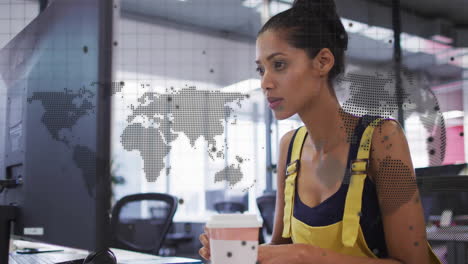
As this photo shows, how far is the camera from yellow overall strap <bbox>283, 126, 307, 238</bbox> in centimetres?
100

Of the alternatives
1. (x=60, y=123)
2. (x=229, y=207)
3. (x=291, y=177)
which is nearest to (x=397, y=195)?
(x=291, y=177)

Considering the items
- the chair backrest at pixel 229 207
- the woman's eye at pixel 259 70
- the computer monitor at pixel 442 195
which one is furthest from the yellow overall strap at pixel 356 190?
the chair backrest at pixel 229 207

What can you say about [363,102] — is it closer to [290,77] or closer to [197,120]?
[290,77]

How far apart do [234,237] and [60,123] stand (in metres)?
0.52

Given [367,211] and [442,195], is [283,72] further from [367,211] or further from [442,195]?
[442,195]

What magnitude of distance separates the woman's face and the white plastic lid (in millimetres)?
288

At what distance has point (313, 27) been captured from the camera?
80 cm

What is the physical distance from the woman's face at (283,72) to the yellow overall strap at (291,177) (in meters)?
0.24

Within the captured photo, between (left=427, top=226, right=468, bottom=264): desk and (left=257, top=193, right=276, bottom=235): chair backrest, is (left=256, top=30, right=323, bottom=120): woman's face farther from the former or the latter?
(left=257, top=193, right=276, bottom=235): chair backrest

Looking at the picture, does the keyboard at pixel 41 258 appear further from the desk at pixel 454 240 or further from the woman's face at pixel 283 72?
the desk at pixel 454 240

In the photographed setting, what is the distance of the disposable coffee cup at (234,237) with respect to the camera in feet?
1.74

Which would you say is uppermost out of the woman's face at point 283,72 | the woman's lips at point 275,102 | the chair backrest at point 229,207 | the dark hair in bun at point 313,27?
the dark hair in bun at point 313,27

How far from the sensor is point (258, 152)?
85 cm

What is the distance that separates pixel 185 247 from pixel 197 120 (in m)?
5.41
